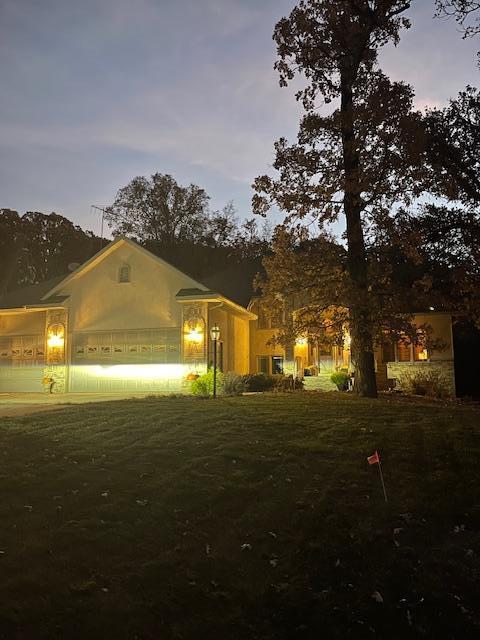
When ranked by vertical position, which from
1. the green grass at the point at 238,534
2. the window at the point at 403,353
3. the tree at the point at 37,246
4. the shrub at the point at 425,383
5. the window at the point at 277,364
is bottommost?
the green grass at the point at 238,534

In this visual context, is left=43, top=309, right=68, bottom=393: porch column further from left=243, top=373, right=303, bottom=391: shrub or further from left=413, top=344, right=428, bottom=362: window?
left=413, top=344, right=428, bottom=362: window

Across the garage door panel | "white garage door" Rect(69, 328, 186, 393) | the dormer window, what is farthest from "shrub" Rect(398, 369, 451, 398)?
the garage door panel

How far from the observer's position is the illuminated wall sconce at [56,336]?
2317 cm

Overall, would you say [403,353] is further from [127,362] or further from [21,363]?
[21,363]

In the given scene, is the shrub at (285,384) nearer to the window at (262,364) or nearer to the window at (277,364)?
the window at (277,364)

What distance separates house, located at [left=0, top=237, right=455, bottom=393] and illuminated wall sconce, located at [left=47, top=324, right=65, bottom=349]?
0.14 feet

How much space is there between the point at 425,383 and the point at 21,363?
17.0 m

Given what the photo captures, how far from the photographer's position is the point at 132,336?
74.5 ft

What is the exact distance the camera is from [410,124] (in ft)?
46.6

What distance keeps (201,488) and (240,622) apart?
282 cm

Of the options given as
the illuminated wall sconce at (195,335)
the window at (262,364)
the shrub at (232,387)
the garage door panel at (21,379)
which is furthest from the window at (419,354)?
the garage door panel at (21,379)

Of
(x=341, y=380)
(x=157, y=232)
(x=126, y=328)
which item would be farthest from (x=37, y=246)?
(x=341, y=380)

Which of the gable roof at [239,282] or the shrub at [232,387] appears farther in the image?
the gable roof at [239,282]

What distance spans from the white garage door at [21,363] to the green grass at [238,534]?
15330mm
